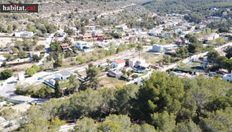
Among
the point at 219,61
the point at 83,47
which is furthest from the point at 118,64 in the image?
the point at 219,61

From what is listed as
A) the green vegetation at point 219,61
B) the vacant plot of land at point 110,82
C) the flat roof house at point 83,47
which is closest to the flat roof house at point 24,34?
the flat roof house at point 83,47

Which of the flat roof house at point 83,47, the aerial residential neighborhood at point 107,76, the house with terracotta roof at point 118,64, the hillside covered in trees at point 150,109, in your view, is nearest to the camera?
the hillside covered in trees at point 150,109

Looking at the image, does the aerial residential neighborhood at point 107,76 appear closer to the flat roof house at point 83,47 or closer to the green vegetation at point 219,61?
the flat roof house at point 83,47

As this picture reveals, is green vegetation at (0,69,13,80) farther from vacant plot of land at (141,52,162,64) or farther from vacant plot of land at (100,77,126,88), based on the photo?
vacant plot of land at (141,52,162,64)

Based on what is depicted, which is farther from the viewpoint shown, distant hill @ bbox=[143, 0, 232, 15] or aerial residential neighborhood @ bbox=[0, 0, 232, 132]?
distant hill @ bbox=[143, 0, 232, 15]

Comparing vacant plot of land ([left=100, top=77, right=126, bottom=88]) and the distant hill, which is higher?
the distant hill

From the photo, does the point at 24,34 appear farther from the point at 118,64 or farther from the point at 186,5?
the point at 186,5

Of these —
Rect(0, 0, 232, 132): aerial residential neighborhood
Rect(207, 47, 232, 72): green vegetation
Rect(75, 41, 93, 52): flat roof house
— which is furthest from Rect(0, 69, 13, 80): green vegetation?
Rect(207, 47, 232, 72): green vegetation
